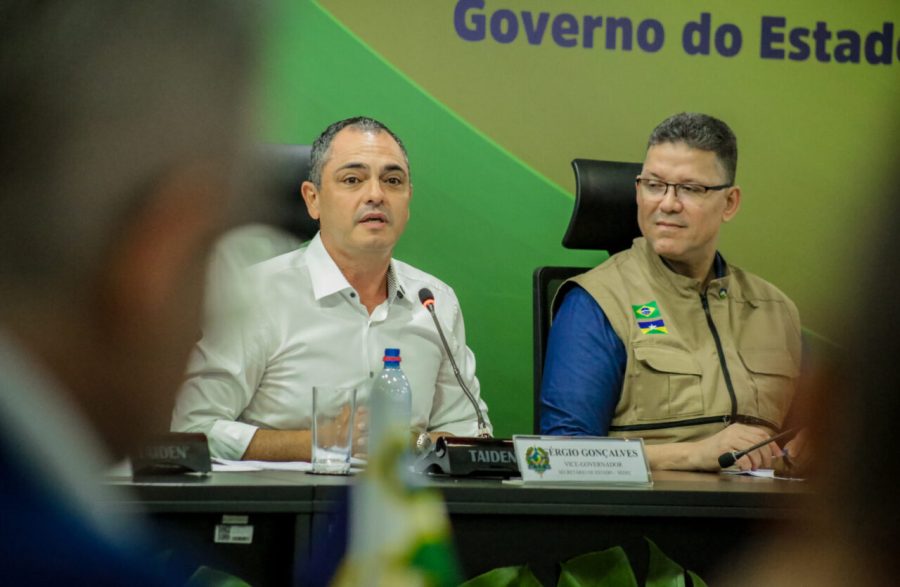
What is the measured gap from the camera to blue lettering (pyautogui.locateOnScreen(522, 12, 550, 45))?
3.79 metres

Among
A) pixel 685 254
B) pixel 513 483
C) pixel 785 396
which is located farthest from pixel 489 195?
pixel 513 483

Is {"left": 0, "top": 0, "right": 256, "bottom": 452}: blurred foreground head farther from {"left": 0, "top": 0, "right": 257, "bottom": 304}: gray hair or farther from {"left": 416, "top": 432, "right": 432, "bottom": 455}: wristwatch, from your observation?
{"left": 416, "top": 432, "right": 432, "bottom": 455}: wristwatch

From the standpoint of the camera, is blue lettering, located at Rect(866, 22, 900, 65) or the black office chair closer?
the black office chair

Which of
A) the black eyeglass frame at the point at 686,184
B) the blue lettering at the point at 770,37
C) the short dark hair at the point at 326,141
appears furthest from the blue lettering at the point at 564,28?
the black eyeglass frame at the point at 686,184

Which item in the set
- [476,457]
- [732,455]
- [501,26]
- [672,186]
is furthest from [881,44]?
[476,457]

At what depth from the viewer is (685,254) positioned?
2.88 m

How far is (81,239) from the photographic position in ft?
1.11

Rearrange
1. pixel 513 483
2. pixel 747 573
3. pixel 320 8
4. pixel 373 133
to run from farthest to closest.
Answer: pixel 320 8
pixel 373 133
pixel 513 483
pixel 747 573

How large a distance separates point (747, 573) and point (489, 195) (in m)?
3.25

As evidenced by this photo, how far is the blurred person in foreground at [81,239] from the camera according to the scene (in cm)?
34

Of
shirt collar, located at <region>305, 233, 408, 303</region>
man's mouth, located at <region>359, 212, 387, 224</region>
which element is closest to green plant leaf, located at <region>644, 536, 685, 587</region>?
shirt collar, located at <region>305, 233, 408, 303</region>

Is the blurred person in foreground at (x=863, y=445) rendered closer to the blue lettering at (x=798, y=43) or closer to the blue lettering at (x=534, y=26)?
the blue lettering at (x=534, y=26)

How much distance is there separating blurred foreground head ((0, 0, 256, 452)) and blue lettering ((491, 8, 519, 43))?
138 inches

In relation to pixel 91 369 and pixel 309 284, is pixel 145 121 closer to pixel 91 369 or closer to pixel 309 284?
pixel 91 369
